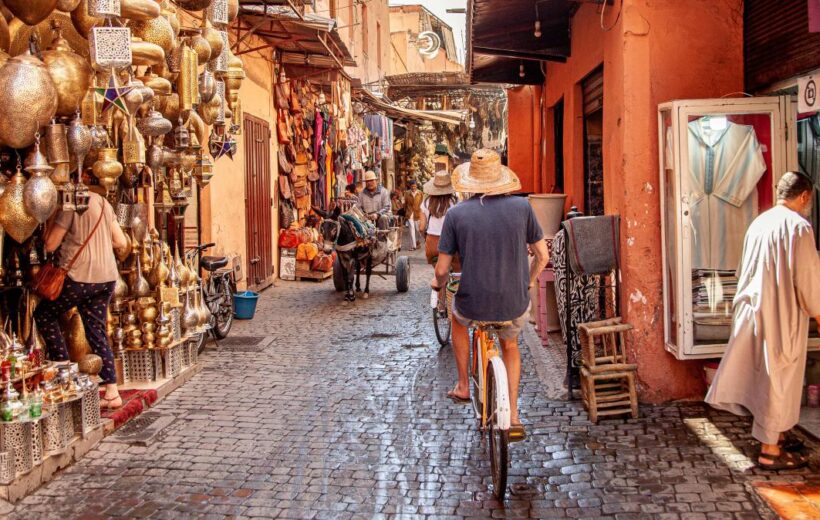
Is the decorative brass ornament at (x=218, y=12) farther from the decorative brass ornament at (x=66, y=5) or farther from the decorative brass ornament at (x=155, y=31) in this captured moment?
the decorative brass ornament at (x=66, y=5)

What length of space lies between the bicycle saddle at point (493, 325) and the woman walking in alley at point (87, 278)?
284 centimetres

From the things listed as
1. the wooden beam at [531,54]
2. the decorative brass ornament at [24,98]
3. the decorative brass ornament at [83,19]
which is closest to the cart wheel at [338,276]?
the wooden beam at [531,54]

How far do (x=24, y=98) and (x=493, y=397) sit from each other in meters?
3.17

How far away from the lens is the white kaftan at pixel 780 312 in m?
4.71

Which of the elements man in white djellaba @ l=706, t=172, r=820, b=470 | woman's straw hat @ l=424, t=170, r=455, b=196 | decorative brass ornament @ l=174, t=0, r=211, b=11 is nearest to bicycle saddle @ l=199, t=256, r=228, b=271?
woman's straw hat @ l=424, t=170, r=455, b=196

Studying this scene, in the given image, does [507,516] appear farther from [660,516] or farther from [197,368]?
[197,368]

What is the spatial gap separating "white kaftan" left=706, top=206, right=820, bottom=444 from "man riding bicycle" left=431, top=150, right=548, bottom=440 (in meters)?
1.33

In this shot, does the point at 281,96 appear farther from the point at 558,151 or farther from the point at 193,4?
the point at 193,4

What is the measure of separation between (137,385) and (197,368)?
1.08 metres

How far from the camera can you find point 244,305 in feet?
35.5

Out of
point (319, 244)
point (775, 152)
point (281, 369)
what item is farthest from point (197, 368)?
point (319, 244)

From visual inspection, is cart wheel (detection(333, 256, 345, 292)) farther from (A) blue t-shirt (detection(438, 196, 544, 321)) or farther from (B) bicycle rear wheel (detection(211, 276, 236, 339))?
(A) blue t-shirt (detection(438, 196, 544, 321))

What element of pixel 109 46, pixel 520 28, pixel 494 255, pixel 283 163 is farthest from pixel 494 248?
pixel 283 163

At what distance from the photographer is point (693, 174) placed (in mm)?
6133
